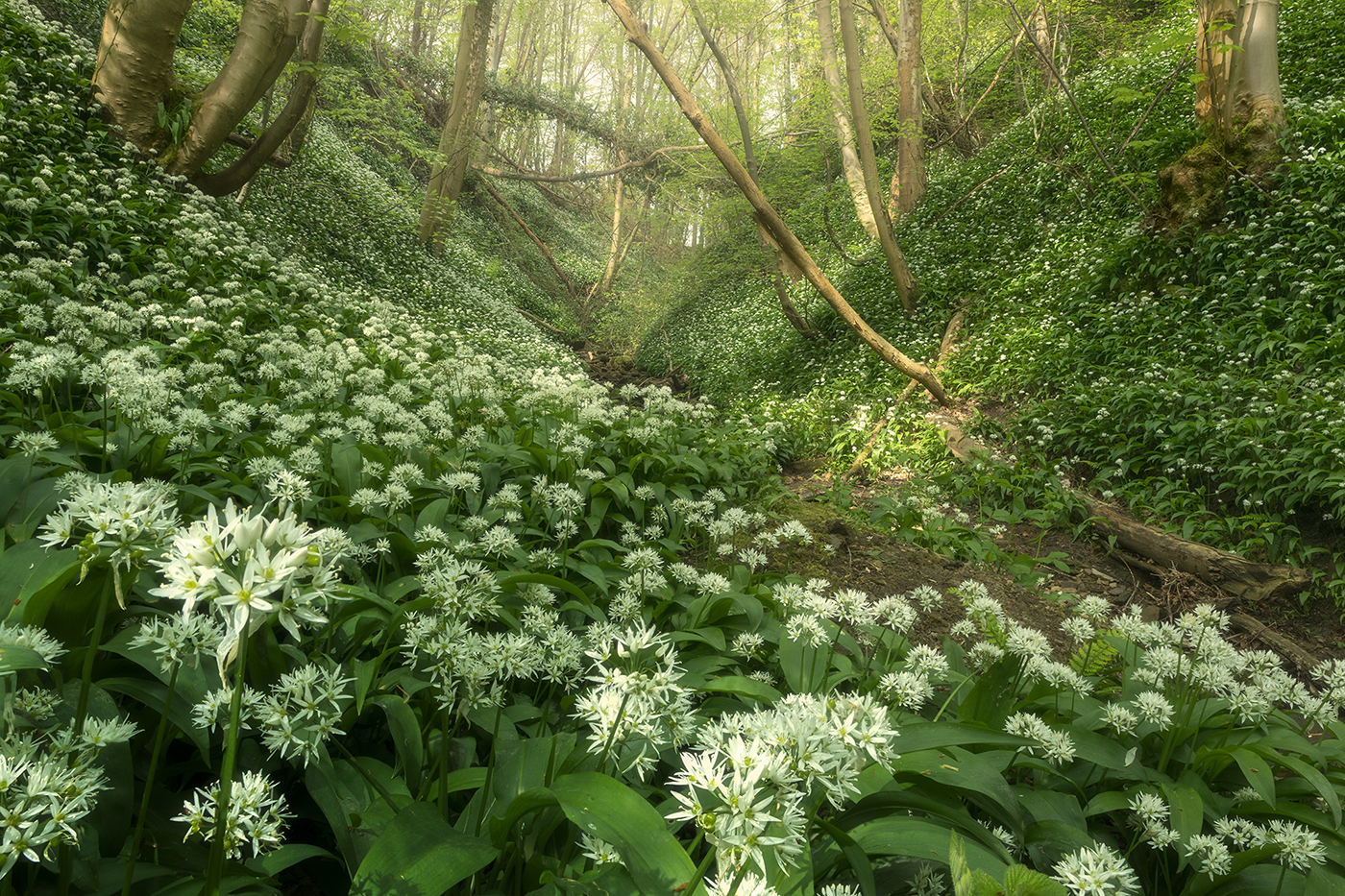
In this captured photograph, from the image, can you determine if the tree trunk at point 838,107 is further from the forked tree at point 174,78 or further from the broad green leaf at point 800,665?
the broad green leaf at point 800,665

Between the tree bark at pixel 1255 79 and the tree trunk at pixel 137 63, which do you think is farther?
the tree trunk at pixel 137 63

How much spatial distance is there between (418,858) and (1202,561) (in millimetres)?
5625

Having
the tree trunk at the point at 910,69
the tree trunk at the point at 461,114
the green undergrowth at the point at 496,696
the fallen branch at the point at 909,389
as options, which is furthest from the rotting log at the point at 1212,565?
the tree trunk at the point at 461,114

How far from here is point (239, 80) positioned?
7.36 meters

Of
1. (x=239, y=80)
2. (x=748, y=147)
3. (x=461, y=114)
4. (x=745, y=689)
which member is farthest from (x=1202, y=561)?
(x=461, y=114)

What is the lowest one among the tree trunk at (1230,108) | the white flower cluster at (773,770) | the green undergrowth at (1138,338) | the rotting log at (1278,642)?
the rotting log at (1278,642)

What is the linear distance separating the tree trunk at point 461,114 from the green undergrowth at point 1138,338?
25.8ft

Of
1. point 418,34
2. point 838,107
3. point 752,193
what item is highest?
point 418,34

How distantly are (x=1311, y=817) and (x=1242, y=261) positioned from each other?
6.80 m

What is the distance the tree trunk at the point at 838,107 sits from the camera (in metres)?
11.3

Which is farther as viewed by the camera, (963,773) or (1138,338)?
(1138,338)

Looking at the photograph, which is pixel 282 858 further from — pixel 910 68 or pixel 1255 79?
pixel 910 68

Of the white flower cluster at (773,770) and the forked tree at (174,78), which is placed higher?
the forked tree at (174,78)

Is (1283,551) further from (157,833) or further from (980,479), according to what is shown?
(157,833)
